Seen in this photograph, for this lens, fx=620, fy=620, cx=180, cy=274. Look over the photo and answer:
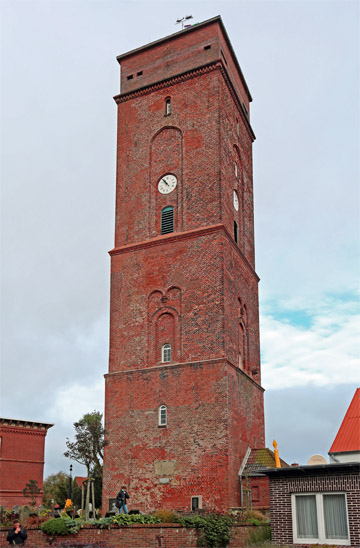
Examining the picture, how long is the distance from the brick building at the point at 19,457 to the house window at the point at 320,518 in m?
32.7

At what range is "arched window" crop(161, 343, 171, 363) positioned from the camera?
3056 cm

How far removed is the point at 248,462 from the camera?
29.2m

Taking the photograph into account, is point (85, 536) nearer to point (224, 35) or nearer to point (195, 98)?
point (195, 98)

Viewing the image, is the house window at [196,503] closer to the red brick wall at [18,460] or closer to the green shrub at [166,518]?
the green shrub at [166,518]

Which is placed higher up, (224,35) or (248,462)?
(224,35)

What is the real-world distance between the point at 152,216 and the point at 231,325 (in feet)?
24.9

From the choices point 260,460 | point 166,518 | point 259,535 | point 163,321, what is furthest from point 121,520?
point 163,321

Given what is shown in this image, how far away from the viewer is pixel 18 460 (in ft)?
156

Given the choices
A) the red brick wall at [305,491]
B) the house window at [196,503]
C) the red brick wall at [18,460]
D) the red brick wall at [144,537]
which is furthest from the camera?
the red brick wall at [18,460]

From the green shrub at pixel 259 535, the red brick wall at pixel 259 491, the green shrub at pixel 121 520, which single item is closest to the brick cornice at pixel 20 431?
the red brick wall at pixel 259 491

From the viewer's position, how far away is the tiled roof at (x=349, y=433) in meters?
28.1

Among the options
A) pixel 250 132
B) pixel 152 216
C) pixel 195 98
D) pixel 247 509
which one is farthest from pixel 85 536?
pixel 250 132

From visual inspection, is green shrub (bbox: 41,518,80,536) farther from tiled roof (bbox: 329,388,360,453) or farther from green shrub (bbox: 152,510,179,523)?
tiled roof (bbox: 329,388,360,453)

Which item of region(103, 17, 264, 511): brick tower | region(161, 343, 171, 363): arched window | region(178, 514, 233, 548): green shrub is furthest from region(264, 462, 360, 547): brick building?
region(161, 343, 171, 363): arched window
